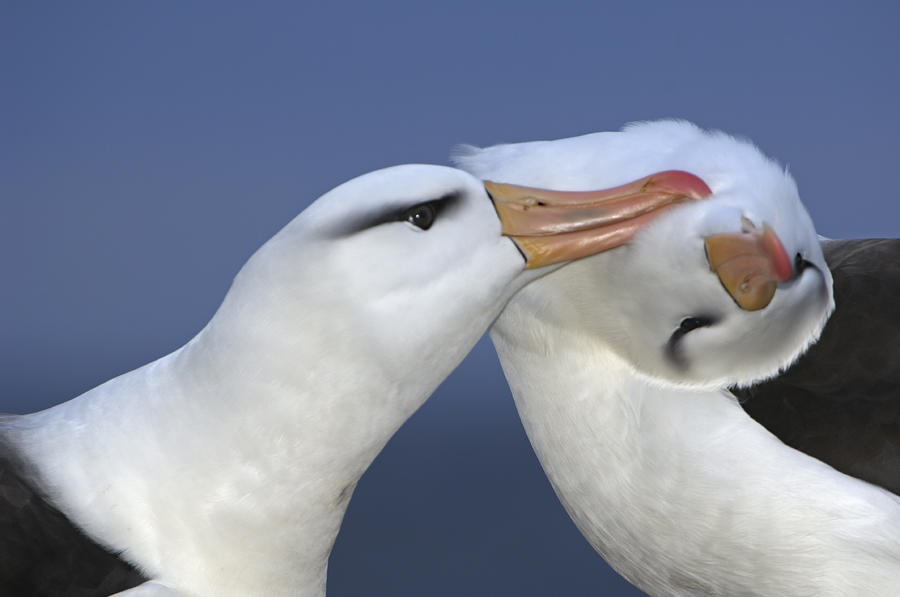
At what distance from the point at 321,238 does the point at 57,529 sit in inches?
31.2

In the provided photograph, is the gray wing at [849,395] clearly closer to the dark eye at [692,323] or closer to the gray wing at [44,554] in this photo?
the dark eye at [692,323]

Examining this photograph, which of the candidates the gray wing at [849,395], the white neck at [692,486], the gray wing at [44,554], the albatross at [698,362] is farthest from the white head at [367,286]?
the gray wing at [849,395]

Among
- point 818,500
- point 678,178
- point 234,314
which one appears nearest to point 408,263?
point 234,314

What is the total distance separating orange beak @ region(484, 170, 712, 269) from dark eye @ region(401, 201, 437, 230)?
0.60ft

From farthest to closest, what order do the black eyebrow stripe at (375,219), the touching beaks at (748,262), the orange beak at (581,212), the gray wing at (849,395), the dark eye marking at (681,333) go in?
the gray wing at (849,395) → the dark eye marking at (681,333) → the touching beaks at (748,262) → the orange beak at (581,212) → the black eyebrow stripe at (375,219)

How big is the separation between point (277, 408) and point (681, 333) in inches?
41.1

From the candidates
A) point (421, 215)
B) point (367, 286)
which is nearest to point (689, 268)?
point (421, 215)

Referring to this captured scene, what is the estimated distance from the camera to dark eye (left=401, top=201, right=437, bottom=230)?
2.24 metres

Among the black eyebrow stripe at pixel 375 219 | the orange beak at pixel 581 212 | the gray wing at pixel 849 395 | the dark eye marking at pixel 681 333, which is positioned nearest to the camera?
the black eyebrow stripe at pixel 375 219

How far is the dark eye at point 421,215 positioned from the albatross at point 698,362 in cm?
35

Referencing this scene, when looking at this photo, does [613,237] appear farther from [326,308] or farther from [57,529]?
[57,529]

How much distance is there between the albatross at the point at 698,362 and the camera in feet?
8.62

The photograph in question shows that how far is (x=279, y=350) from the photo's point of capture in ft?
7.40

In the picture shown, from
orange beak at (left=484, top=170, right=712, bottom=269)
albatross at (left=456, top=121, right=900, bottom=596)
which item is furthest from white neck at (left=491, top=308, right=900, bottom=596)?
orange beak at (left=484, top=170, right=712, bottom=269)
